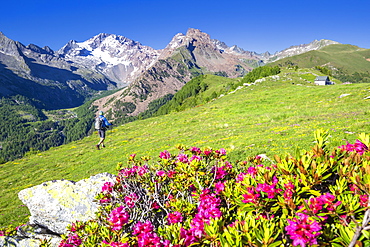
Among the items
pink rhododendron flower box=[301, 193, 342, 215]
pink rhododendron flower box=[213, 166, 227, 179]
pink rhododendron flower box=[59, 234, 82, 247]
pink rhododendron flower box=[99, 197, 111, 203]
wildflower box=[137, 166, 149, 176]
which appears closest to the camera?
pink rhododendron flower box=[301, 193, 342, 215]

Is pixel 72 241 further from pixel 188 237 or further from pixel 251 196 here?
pixel 251 196

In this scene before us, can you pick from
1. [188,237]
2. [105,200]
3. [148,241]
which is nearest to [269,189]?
[188,237]

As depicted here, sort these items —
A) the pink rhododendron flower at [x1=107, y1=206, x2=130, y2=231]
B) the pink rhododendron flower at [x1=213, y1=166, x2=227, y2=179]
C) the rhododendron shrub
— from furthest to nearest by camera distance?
1. the pink rhododendron flower at [x1=213, y1=166, x2=227, y2=179]
2. the pink rhododendron flower at [x1=107, y1=206, x2=130, y2=231]
3. the rhododendron shrub

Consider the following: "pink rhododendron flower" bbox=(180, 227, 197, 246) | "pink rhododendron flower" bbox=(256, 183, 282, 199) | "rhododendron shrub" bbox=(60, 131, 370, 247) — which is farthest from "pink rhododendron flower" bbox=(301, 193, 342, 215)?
"pink rhododendron flower" bbox=(180, 227, 197, 246)

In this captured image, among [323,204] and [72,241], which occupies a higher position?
[323,204]

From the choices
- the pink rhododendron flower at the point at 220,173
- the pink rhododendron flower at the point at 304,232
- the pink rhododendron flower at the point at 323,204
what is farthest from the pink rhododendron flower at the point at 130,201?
the pink rhododendron flower at the point at 323,204

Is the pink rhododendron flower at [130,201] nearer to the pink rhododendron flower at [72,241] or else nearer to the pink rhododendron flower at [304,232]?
the pink rhododendron flower at [72,241]

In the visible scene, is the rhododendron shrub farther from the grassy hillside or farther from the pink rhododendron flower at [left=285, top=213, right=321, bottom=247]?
the grassy hillside

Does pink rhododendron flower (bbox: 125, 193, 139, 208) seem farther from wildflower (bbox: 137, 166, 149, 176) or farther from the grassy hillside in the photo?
the grassy hillside

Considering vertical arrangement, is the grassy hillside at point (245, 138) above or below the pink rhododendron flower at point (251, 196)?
below

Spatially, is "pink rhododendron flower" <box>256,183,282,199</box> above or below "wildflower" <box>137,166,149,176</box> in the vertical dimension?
above

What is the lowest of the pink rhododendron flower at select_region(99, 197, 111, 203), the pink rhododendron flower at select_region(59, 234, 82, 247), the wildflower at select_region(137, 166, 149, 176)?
the pink rhododendron flower at select_region(59, 234, 82, 247)

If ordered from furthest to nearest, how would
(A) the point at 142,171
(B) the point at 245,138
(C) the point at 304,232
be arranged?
1. (B) the point at 245,138
2. (A) the point at 142,171
3. (C) the point at 304,232

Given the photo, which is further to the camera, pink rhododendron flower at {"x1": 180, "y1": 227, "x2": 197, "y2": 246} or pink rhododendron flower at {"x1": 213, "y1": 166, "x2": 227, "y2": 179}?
pink rhododendron flower at {"x1": 213, "y1": 166, "x2": 227, "y2": 179}
